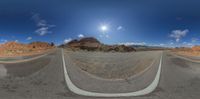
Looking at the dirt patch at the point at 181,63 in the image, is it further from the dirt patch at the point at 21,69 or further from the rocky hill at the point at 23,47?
the rocky hill at the point at 23,47

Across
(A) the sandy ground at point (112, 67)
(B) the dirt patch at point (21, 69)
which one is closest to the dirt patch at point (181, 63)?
(A) the sandy ground at point (112, 67)

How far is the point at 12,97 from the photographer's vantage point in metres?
7.45

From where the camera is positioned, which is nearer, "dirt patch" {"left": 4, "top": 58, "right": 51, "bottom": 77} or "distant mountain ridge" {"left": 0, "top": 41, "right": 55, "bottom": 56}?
"dirt patch" {"left": 4, "top": 58, "right": 51, "bottom": 77}

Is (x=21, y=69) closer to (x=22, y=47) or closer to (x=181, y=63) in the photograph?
(x=181, y=63)

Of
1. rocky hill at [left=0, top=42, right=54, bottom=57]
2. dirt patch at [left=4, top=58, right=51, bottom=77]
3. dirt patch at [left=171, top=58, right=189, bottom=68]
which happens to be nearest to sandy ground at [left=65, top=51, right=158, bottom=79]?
dirt patch at [left=171, top=58, right=189, bottom=68]

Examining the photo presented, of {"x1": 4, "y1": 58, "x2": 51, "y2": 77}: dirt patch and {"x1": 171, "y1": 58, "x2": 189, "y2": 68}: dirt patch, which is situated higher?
{"x1": 4, "y1": 58, "x2": 51, "y2": 77}: dirt patch

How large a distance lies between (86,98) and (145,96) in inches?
78.3

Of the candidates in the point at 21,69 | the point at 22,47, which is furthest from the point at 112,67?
the point at 22,47

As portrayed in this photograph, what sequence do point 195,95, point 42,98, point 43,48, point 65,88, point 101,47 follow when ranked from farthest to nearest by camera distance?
point 101,47, point 43,48, point 65,88, point 195,95, point 42,98

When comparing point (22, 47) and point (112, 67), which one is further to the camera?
point (22, 47)

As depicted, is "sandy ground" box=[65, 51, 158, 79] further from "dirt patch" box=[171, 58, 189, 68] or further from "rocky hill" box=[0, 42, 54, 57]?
"rocky hill" box=[0, 42, 54, 57]

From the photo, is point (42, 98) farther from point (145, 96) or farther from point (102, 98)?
point (145, 96)

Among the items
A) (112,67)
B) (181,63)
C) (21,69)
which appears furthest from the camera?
(181,63)

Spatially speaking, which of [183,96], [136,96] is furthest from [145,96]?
[183,96]
